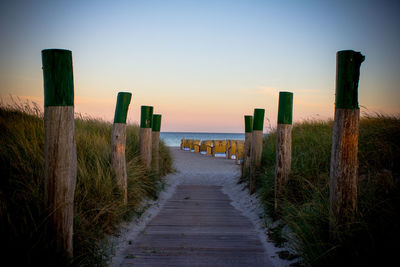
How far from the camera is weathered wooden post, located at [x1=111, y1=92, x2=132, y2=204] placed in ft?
15.8

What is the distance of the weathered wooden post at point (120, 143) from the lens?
4.82 m

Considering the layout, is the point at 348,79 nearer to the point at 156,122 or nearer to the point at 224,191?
the point at 224,191

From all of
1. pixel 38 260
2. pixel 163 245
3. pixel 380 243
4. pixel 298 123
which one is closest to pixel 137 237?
pixel 163 245

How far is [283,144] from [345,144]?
208 centimetres

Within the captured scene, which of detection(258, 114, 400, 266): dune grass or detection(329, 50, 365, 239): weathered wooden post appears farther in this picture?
detection(329, 50, 365, 239): weathered wooden post

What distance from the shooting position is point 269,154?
22.9 ft

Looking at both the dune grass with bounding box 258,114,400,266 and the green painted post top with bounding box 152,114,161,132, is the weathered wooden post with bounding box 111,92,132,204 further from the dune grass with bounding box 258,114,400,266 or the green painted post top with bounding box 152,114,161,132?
the green painted post top with bounding box 152,114,161,132

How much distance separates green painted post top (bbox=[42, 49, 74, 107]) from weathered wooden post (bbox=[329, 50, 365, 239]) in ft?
9.01

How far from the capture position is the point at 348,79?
9.86 feet

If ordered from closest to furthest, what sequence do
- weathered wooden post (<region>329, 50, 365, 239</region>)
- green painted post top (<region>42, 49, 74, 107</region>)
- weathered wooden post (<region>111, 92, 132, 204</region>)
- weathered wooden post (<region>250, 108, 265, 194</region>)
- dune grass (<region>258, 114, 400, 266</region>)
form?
dune grass (<region>258, 114, 400, 266</region>) < green painted post top (<region>42, 49, 74, 107</region>) < weathered wooden post (<region>329, 50, 365, 239</region>) < weathered wooden post (<region>111, 92, 132, 204</region>) < weathered wooden post (<region>250, 108, 265, 194</region>)

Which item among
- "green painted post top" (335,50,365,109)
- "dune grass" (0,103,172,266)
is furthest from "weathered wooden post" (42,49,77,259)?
"green painted post top" (335,50,365,109)

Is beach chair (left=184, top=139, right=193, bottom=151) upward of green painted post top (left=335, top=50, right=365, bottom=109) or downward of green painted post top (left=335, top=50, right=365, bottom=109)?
downward

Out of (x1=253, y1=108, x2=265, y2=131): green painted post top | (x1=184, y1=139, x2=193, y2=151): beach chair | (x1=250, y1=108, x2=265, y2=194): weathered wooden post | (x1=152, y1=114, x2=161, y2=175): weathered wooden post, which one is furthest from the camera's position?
(x1=184, y1=139, x2=193, y2=151): beach chair

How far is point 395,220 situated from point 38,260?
3158 millimetres
